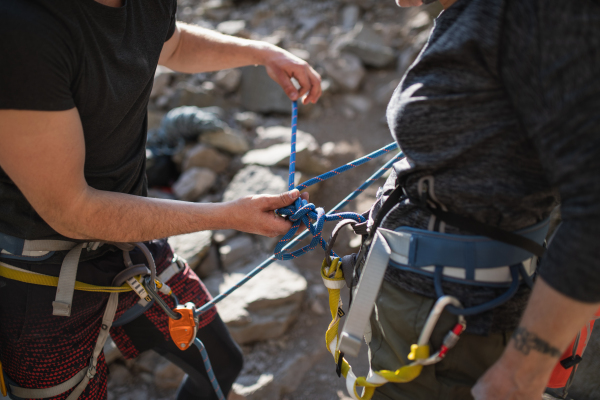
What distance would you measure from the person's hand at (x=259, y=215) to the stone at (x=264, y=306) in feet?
4.90

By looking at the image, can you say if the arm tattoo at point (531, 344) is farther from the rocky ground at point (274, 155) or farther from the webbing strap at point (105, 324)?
the rocky ground at point (274, 155)

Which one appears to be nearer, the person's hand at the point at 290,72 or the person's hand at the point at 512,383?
the person's hand at the point at 512,383

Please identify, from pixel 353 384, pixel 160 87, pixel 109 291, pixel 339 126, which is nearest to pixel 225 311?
pixel 109 291

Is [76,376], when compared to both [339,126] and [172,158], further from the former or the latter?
[339,126]

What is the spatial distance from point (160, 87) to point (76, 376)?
4.25 metres

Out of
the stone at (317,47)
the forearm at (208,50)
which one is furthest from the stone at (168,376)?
the stone at (317,47)

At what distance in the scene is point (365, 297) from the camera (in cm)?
99

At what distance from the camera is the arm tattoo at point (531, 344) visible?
0.79m

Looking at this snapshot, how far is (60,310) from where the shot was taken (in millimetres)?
1342

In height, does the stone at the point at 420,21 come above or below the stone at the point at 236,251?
above

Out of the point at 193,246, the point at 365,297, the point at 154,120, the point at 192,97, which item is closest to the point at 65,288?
the point at 365,297

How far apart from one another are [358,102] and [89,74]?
4162 mm

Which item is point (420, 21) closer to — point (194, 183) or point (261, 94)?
point (261, 94)

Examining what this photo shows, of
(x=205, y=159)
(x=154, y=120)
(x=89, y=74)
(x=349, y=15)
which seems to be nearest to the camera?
(x=89, y=74)
